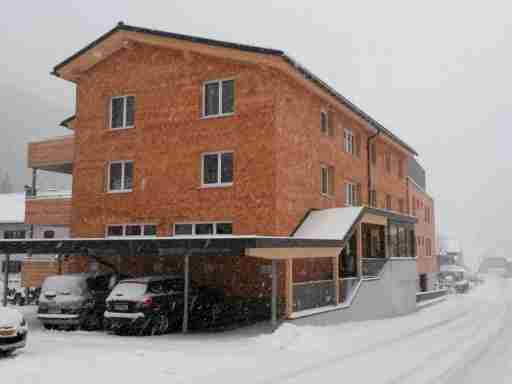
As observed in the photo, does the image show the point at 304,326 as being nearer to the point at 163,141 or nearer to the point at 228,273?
the point at 228,273

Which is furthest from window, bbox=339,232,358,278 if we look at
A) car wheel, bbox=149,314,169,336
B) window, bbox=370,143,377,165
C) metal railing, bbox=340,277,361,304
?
car wheel, bbox=149,314,169,336

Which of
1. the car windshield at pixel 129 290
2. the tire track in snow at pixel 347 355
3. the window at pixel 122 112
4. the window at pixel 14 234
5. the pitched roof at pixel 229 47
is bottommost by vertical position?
the tire track in snow at pixel 347 355

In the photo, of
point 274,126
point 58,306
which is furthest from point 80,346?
point 274,126

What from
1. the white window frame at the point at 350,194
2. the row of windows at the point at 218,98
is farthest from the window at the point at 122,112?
the white window frame at the point at 350,194

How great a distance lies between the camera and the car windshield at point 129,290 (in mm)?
15629

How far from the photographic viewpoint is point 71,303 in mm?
16656

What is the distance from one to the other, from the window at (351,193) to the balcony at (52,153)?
13.6 metres

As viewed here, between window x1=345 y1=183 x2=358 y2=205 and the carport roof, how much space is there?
850cm

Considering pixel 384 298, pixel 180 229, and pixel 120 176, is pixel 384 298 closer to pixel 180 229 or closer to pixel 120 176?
pixel 180 229

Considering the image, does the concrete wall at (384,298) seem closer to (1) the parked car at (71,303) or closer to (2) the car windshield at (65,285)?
(1) the parked car at (71,303)

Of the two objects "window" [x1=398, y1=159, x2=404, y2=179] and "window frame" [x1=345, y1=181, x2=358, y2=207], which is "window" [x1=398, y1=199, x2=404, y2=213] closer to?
"window" [x1=398, y1=159, x2=404, y2=179]

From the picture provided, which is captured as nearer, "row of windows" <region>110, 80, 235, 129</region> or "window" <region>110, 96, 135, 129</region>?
"row of windows" <region>110, 80, 235, 129</region>

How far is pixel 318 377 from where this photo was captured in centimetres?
1031

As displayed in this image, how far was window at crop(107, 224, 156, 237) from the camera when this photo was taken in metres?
22.7
